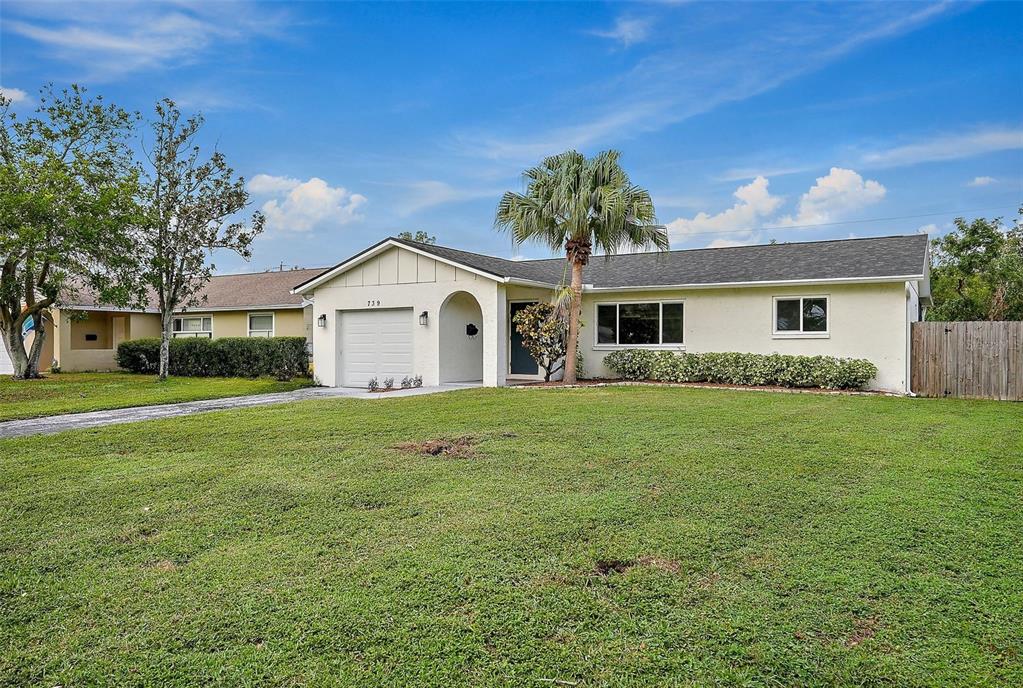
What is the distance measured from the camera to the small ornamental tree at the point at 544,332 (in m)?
16.9

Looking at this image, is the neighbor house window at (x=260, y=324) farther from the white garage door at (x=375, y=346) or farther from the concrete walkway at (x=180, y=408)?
the concrete walkway at (x=180, y=408)

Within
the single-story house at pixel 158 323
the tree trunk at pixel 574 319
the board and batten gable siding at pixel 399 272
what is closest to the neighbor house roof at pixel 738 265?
the board and batten gable siding at pixel 399 272

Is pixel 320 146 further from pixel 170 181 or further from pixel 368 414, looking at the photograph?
pixel 368 414

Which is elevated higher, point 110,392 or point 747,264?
point 747,264

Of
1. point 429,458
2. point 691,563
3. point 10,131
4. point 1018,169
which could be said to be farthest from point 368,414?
point 1018,169

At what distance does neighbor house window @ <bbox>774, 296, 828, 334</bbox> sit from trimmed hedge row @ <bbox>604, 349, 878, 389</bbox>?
82 cm

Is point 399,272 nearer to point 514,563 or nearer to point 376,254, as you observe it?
point 376,254

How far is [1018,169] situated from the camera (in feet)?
74.9

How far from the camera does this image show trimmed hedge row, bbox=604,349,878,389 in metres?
15.4

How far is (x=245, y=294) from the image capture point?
2738 cm

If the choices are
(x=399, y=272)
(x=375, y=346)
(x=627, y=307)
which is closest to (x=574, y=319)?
(x=627, y=307)

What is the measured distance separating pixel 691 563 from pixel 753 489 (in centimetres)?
207

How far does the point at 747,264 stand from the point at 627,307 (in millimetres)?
3470

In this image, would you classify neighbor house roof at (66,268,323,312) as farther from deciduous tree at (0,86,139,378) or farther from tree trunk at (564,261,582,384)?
tree trunk at (564,261,582,384)
